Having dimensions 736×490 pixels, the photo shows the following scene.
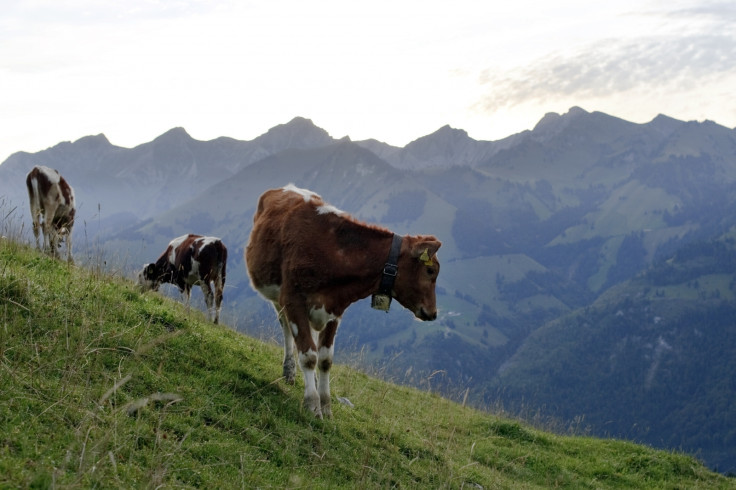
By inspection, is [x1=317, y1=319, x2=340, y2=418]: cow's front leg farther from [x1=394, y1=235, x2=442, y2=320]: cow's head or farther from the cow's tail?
the cow's tail

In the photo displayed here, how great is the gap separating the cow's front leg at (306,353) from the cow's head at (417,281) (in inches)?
59.1

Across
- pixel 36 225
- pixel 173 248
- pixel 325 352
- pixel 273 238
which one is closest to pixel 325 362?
pixel 325 352

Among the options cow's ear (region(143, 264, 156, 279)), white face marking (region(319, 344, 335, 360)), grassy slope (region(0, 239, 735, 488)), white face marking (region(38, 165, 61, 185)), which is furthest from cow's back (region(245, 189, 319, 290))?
cow's ear (region(143, 264, 156, 279))

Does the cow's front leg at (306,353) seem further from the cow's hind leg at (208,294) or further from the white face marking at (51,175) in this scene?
the white face marking at (51,175)

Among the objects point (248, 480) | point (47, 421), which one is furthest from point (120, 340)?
point (248, 480)

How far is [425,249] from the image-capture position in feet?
31.3

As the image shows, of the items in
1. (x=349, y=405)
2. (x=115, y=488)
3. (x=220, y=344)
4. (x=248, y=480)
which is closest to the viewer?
(x=115, y=488)

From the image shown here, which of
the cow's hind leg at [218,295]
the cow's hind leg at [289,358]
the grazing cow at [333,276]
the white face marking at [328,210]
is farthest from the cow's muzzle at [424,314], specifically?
the cow's hind leg at [218,295]

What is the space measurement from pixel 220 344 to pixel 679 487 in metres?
10.5

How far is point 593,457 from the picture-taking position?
49.0 feet

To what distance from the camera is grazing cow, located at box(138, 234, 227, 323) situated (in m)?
20.7

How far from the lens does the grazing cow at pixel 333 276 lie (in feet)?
31.5

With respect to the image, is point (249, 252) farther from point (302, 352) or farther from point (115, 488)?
point (115, 488)

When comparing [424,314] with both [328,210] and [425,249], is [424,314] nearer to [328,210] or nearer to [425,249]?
[425,249]
